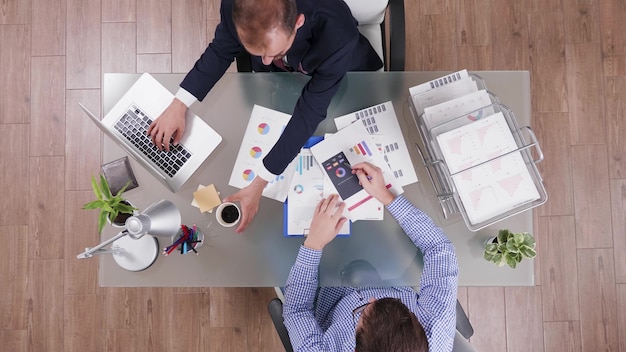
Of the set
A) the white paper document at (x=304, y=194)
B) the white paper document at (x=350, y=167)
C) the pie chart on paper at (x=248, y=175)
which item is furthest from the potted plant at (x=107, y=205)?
the white paper document at (x=350, y=167)

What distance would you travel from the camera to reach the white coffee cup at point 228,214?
1.49 meters

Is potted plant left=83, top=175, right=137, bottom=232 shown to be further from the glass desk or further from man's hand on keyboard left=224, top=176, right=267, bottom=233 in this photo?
man's hand on keyboard left=224, top=176, right=267, bottom=233

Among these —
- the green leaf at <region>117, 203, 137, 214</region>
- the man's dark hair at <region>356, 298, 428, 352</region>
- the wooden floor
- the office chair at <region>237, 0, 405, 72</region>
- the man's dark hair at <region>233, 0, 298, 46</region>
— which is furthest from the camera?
the wooden floor

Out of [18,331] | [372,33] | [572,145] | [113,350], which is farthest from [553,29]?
[18,331]

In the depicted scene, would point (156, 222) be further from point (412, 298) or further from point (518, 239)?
point (518, 239)

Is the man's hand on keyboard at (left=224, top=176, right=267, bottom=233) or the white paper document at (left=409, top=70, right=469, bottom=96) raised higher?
the white paper document at (left=409, top=70, right=469, bottom=96)

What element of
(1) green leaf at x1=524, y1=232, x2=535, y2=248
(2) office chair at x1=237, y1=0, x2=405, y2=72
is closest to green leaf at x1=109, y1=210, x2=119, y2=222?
(2) office chair at x1=237, y1=0, x2=405, y2=72

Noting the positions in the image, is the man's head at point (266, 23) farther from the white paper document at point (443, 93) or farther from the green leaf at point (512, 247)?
the green leaf at point (512, 247)

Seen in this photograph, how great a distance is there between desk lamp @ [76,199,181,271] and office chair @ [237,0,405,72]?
26.4 inches

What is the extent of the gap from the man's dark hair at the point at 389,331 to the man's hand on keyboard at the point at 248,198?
48 centimetres

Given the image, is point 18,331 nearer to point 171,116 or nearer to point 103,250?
point 103,250

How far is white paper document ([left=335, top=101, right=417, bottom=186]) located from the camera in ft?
5.01

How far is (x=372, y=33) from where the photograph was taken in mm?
1760

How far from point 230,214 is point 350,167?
0.42 metres
